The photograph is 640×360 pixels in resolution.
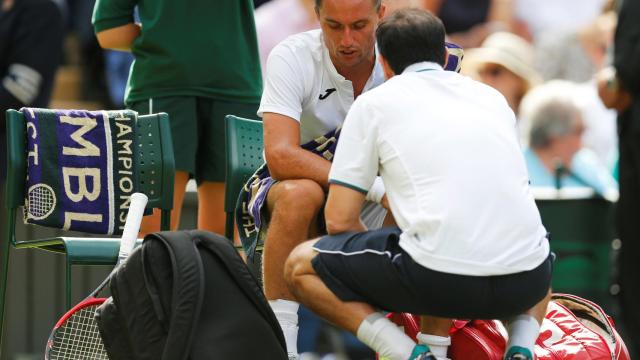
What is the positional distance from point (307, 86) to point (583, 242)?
9.45 ft

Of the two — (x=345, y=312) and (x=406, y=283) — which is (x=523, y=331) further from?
(x=345, y=312)

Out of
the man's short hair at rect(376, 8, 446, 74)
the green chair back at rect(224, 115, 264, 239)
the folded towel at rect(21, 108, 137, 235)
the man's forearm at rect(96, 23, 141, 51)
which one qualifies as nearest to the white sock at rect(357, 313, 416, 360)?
the man's short hair at rect(376, 8, 446, 74)

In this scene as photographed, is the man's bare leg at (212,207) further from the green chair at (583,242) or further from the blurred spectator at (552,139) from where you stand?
the blurred spectator at (552,139)

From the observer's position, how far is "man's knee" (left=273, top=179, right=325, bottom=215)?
4.79 meters

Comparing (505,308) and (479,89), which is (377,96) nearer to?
(479,89)

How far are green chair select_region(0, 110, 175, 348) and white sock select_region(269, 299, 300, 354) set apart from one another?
0.71 m

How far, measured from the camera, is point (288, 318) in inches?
189

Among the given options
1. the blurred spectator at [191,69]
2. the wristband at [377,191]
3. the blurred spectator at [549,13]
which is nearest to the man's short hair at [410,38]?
the wristband at [377,191]

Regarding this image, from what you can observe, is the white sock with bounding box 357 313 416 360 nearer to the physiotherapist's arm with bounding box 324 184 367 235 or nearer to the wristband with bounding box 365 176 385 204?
the physiotherapist's arm with bounding box 324 184 367 235

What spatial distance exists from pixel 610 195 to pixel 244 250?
9.59ft

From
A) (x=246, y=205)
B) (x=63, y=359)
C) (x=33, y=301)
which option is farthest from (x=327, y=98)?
(x=33, y=301)

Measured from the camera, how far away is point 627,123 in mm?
6629

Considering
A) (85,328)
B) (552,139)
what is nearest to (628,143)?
(552,139)

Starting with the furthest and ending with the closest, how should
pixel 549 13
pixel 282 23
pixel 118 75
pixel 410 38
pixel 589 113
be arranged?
pixel 549 13 → pixel 118 75 → pixel 589 113 → pixel 282 23 → pixel 410 38
